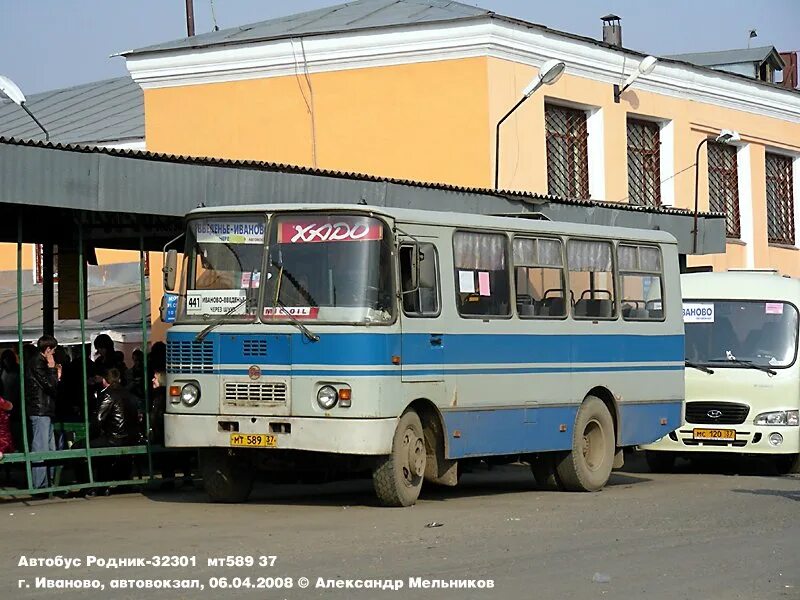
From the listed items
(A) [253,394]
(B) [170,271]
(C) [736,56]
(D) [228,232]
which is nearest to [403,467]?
(A) [253,394]

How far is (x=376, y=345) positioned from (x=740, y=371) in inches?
277

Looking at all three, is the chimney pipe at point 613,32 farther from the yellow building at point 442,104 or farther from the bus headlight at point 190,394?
the bus headlight at point 190,394

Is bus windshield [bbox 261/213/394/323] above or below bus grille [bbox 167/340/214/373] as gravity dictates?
above

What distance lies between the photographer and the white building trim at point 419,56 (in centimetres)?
3134

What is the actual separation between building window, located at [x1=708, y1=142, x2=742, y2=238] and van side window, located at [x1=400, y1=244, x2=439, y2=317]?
79.2 feet

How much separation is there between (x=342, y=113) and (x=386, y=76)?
1.39m

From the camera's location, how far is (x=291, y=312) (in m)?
14.5

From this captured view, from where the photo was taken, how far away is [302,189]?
17.9m

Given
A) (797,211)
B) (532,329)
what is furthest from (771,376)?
(797,211)

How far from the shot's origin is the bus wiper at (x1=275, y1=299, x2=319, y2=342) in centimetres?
1429

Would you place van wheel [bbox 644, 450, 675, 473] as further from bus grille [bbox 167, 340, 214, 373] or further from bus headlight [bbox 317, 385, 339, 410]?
bus grille [bbox 167, 340, 214, 373]

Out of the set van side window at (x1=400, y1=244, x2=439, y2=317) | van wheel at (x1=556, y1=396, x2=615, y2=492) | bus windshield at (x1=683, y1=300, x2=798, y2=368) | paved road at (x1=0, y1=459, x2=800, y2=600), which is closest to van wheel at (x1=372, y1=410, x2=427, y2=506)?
paved road at (x1=0, y1=459, x2=800, y2=600)

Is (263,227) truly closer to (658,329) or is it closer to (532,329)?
(532,329)

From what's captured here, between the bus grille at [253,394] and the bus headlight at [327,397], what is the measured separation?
364 millimetres
